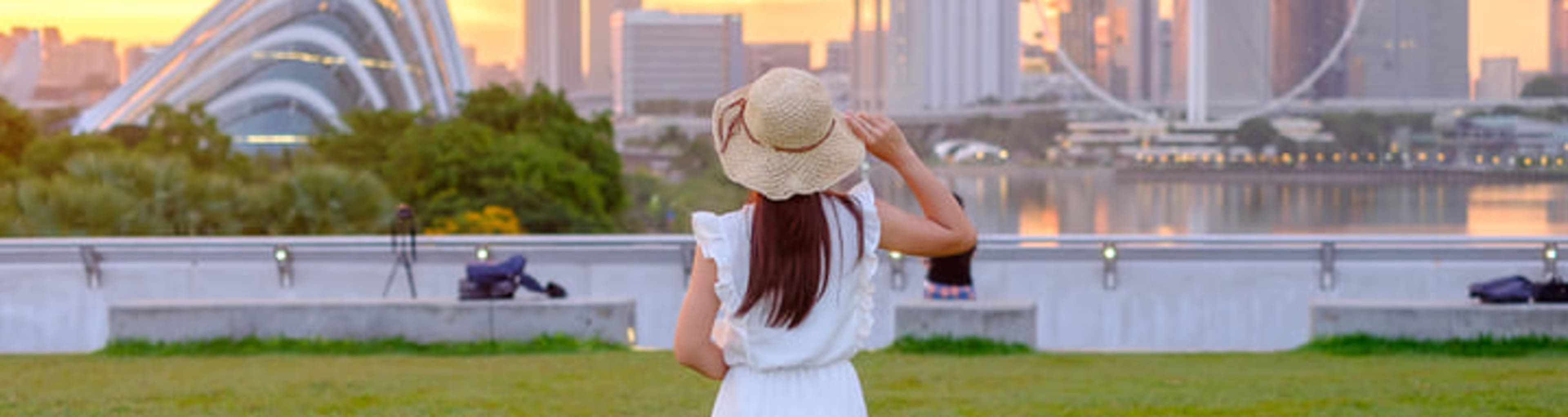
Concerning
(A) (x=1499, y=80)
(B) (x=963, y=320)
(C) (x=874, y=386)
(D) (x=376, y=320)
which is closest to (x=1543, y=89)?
(A) (x=1499, y=80)

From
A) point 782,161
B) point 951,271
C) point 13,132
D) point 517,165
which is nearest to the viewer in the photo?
point 782,161

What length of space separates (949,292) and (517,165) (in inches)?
1083

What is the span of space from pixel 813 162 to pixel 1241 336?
36.5 ft

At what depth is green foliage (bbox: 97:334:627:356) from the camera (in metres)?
9.52

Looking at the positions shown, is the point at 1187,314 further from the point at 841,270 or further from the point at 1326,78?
the point at 1326,78

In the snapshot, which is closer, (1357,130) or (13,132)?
(13,132)

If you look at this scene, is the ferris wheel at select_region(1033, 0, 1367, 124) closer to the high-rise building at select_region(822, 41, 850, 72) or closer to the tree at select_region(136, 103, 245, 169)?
the high-rise building at select_region(822, 41, 850, 72)

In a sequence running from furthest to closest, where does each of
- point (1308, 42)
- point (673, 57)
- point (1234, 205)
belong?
point (673, 57) < point (1308, 42) < point (1234, 205)

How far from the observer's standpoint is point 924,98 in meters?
68.5

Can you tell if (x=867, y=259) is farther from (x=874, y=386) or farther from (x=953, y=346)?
(x=953, y=346)

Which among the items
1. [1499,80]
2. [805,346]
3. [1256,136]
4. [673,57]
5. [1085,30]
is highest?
[1085,30]

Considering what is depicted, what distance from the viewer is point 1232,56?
69812mm

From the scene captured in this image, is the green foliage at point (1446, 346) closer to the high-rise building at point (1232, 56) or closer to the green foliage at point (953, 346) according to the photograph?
the green foliage at point (953, 346)

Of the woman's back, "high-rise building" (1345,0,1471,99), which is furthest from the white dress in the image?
"high-rise building" (1345,0,1471,99)
